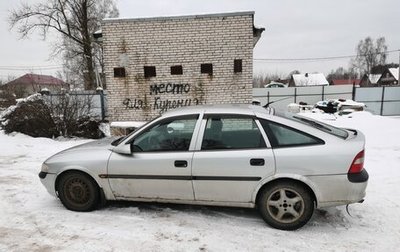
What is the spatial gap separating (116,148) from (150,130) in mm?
496

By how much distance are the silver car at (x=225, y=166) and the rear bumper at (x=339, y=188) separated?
0.03 feet

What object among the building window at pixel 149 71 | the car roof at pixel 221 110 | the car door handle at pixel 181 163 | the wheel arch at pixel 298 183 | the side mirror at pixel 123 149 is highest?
the building window at pixel 149 71

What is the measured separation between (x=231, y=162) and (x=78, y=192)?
2.16 m

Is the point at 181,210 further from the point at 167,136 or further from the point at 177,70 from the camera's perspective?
the point at 177,70

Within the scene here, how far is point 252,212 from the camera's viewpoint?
3777 mm

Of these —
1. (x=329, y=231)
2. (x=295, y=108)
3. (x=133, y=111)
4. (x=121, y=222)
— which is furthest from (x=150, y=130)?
(x=295, y=108)

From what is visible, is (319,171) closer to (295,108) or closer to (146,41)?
(146,41)

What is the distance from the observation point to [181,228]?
11.1 ft

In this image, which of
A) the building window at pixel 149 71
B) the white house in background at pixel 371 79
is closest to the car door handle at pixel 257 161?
the building window at pixel 149 71

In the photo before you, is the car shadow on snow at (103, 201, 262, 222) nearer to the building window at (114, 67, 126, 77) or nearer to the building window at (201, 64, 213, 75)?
the building window at (201, 64, 213, 75)

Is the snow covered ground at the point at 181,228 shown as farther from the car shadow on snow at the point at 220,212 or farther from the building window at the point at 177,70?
the building window at the point at 177,70

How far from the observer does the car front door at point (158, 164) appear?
345 cm

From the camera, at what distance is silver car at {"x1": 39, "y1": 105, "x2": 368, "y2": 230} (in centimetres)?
315

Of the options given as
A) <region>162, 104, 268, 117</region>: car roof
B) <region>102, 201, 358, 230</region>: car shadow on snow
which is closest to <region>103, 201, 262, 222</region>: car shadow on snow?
<region>102, 201, 358, 230</region>: car shadow on snow
